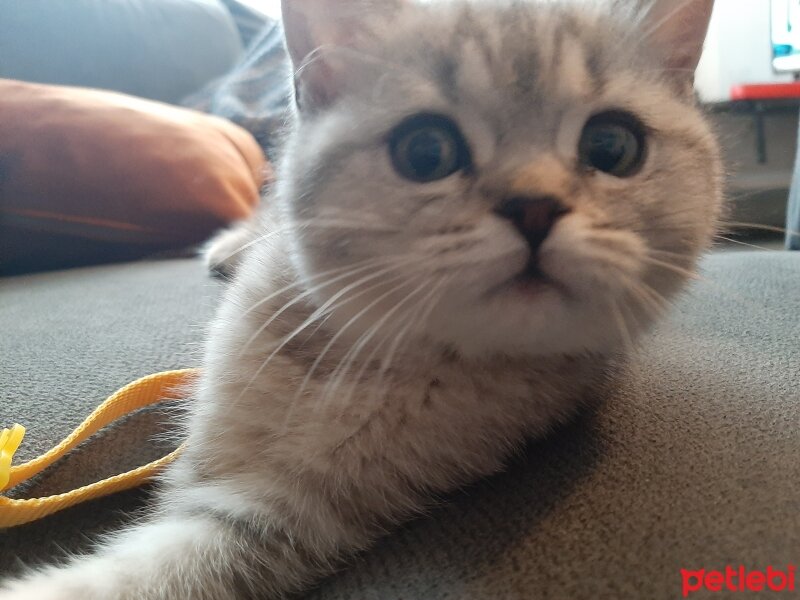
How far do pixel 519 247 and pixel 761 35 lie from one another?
3.18 m

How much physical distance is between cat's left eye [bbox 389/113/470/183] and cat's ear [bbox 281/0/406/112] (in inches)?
5.3

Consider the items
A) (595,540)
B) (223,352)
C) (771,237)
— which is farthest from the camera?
(771,237)

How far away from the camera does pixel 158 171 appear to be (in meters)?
1.66

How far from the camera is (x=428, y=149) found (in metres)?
0.55

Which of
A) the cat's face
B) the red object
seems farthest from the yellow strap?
the red object

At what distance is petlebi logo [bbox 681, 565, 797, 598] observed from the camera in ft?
1.33

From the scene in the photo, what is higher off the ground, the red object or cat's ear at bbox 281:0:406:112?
cat's ear at bbox 281:0:406:112

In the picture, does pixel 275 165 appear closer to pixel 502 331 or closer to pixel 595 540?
pixel 502 331

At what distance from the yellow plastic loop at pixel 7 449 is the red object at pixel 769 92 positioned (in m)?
2.86

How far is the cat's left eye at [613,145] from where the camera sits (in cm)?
55

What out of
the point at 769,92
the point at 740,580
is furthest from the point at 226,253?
the point at 769,92

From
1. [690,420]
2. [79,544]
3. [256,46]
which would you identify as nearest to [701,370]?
[690,420]

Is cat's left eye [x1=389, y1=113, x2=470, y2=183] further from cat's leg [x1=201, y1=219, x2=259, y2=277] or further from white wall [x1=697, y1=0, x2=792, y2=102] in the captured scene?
white wall [x1=697, y1=0, x2=792, y2=102]

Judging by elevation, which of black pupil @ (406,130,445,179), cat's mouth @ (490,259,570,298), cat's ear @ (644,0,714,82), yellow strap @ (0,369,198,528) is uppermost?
cat's ear @ (644,0,714,82)
